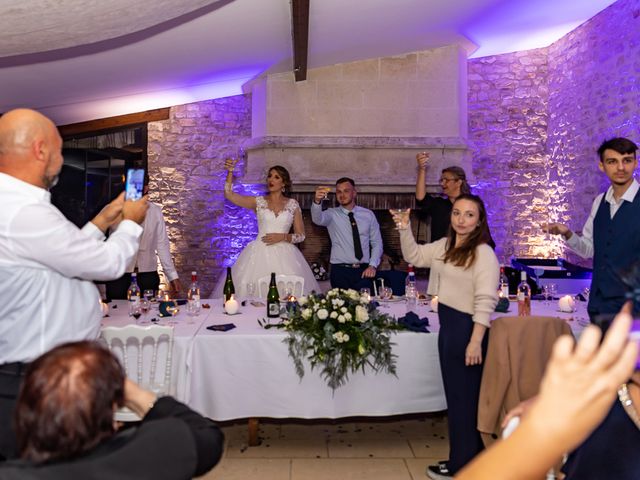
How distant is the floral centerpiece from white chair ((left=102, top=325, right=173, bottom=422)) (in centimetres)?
65

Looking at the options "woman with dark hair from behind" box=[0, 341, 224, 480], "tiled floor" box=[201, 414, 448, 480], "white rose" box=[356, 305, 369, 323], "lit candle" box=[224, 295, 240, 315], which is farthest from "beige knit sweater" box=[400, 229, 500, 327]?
"woman with dark hair from behind" box=[0, 341, 224, 480]

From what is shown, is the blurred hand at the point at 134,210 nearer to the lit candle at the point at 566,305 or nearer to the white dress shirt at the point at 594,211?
the white dress shirt at the point at 594,211

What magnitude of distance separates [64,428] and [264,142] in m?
5.78

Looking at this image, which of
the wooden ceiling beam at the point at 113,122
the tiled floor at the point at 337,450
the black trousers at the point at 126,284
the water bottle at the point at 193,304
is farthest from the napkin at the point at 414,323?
the wooden ceiling beam at the point at 113,122

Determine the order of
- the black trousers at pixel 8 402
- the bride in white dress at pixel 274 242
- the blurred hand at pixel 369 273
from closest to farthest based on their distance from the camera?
the black trousers at pixel 8 402
the blurred hand at pixel 369 273
the bride in white dress at pixel 274 242

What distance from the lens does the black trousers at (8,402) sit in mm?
1636

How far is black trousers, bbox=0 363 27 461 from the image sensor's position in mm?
Result: 1636

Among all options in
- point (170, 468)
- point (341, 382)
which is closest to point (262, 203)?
point (341, 382)

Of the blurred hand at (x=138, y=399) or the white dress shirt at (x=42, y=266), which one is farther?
the white dress shirt at (x=42, y=266)

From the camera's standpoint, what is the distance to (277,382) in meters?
3.12

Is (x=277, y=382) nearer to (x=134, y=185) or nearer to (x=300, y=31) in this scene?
(x=134, y=185)

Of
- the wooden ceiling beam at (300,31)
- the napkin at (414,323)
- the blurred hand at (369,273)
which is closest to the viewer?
the napkin at (414,323)

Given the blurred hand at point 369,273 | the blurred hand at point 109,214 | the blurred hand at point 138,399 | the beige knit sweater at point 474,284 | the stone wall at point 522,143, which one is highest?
the stone wall at point 522,143

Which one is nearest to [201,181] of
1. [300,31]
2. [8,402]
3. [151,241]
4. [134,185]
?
[151,241]
